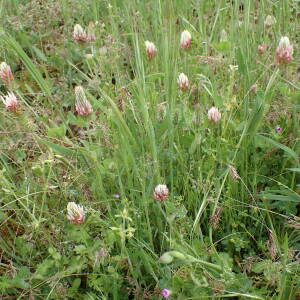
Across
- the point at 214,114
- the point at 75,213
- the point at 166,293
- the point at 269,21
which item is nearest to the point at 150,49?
the point at 214,114

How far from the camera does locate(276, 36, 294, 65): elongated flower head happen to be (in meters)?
1.12

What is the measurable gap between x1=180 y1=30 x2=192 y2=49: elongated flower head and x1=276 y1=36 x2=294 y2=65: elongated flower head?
1.06 ft

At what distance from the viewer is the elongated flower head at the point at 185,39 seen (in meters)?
1.36

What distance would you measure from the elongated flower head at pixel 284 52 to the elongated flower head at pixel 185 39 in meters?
0.32

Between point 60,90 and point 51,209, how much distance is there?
715mm

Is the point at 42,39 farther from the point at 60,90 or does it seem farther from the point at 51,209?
the point at 51,209

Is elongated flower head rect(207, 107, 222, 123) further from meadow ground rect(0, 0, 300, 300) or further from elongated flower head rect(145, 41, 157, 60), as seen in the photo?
elongated flower head rect(145, 41, 157, 60)

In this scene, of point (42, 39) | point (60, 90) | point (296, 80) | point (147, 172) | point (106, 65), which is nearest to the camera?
point (147, 172)

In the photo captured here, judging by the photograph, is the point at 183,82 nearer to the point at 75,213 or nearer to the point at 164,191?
the point at 164,191

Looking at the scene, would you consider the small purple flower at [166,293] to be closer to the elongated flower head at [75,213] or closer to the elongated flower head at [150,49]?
the elongated flower head at [75,213]

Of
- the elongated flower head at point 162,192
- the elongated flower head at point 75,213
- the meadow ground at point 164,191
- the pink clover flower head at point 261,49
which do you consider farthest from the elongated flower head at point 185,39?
the elongated flower head at point 75,213

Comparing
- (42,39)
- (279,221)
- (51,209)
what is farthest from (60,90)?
(279,221)

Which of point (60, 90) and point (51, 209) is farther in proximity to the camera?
point (60, 90)

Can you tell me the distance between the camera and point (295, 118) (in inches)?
52.0
